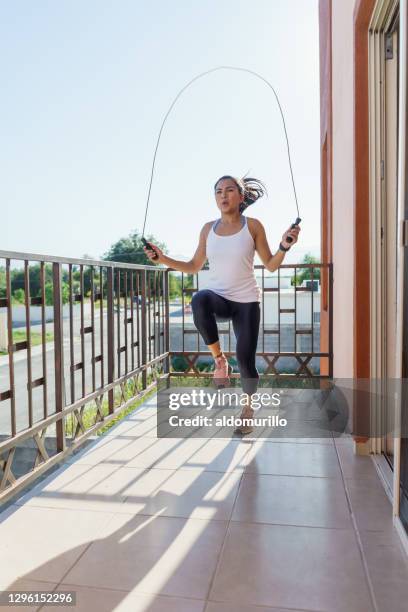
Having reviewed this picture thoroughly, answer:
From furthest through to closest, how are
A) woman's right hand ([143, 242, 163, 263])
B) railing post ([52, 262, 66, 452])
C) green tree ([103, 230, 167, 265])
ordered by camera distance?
green tree ([103, 230, 167, 265])
woman's right hand ([143, 242, 163, 263])
railing post ([52, 262, 66, 452])

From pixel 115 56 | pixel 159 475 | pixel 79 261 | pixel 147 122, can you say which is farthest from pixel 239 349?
pixel 147 122

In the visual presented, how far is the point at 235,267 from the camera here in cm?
265

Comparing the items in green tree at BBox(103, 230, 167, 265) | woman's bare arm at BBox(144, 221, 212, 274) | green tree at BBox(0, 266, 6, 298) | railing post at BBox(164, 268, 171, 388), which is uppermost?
green tree at BBox(103, 230, 167, 265)

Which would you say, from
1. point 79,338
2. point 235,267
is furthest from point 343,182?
point 79,338

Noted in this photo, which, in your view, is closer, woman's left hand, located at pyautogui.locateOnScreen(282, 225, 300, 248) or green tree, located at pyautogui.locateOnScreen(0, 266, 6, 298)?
green tree, located at pyautogui.locateOnScreen(0, 266, 6, 298)

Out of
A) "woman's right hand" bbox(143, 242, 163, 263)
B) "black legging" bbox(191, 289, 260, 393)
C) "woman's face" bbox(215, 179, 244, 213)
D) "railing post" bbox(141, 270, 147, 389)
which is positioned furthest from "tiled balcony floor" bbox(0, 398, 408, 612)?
"woman's face" bbox(215, 179, 244, 213)

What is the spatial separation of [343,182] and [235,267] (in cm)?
88

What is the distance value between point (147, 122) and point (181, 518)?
43.2 m

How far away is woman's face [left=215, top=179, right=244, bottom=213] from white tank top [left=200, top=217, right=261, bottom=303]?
0.13 metres

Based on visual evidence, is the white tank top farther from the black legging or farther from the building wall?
the building wall

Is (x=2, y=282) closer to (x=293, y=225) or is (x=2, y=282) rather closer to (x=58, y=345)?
(x=58, y=345)

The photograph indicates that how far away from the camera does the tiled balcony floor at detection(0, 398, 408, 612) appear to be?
1.30m

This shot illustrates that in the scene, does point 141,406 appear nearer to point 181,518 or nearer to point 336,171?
point 181,518

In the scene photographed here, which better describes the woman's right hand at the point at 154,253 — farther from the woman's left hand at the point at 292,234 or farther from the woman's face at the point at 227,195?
the woman's left hand at the point at 292,234
